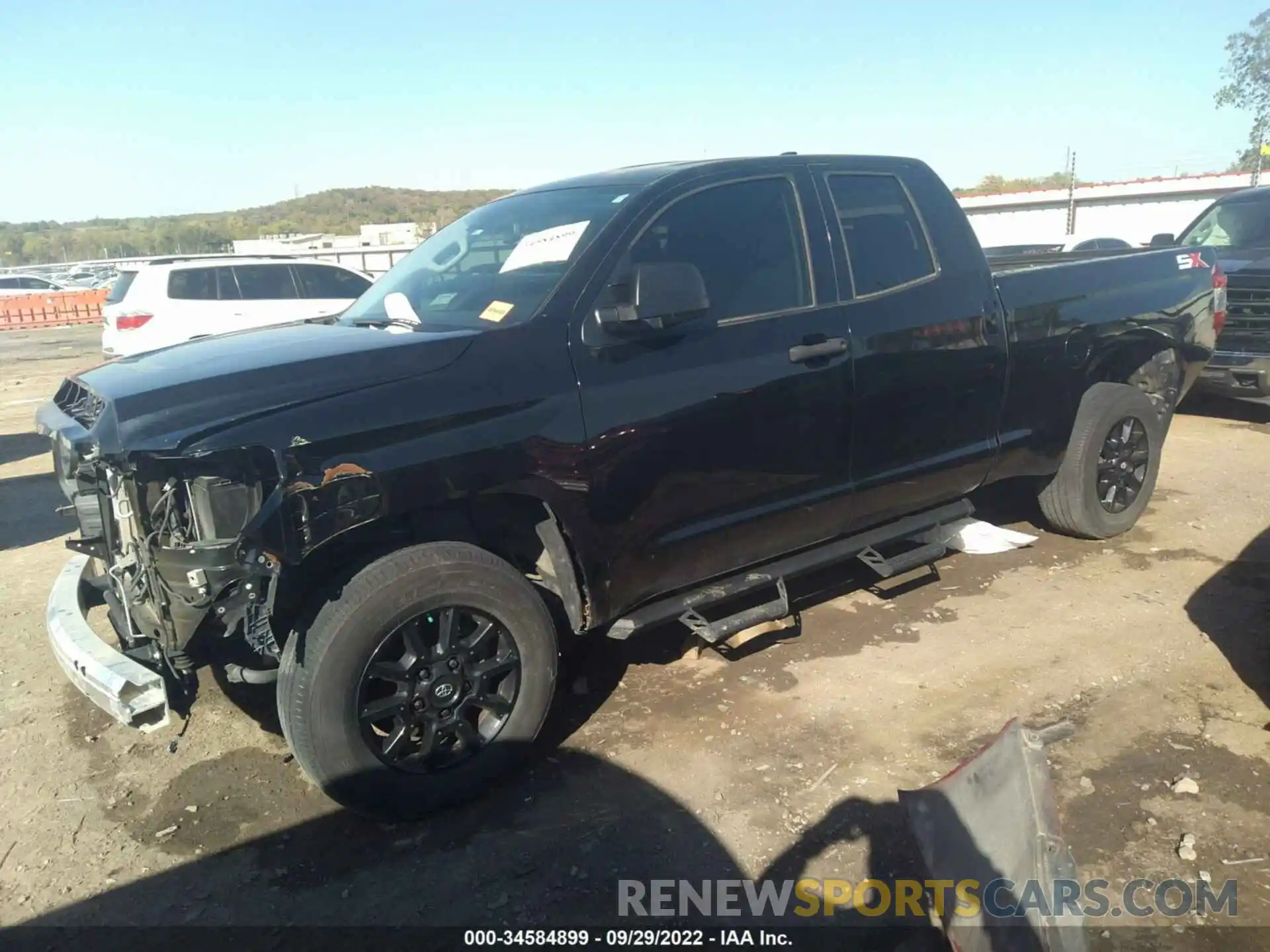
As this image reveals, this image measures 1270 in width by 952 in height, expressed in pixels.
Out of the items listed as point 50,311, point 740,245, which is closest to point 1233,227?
point 740,245

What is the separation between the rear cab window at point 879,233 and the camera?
4012 mm

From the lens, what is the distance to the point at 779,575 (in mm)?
3895


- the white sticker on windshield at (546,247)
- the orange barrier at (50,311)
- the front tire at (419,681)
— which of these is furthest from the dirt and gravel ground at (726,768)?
the orange barrier at (50,311)

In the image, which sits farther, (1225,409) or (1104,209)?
(1104,209)

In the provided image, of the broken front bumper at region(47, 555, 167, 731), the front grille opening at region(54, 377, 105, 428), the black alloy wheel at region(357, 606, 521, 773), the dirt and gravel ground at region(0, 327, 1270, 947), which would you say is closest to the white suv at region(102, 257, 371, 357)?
the dirt and gravel ground at region(0, 327, 1270, 947)

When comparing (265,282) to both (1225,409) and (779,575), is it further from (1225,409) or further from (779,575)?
(1225,409)

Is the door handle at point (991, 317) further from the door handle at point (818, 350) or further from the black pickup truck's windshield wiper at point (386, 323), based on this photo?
the black pickup truck's windshield wiper at point (386, 323)

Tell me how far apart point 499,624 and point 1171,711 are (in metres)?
2.60

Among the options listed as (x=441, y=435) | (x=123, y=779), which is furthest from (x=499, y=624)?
(x=123, y=779)

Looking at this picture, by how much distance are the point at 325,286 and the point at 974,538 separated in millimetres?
10572

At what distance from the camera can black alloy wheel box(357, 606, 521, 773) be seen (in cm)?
301

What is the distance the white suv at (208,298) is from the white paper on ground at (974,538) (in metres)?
9.04

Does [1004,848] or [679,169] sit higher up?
[679,169]

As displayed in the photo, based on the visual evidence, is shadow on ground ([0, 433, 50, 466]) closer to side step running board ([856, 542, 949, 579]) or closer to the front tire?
the front tire
